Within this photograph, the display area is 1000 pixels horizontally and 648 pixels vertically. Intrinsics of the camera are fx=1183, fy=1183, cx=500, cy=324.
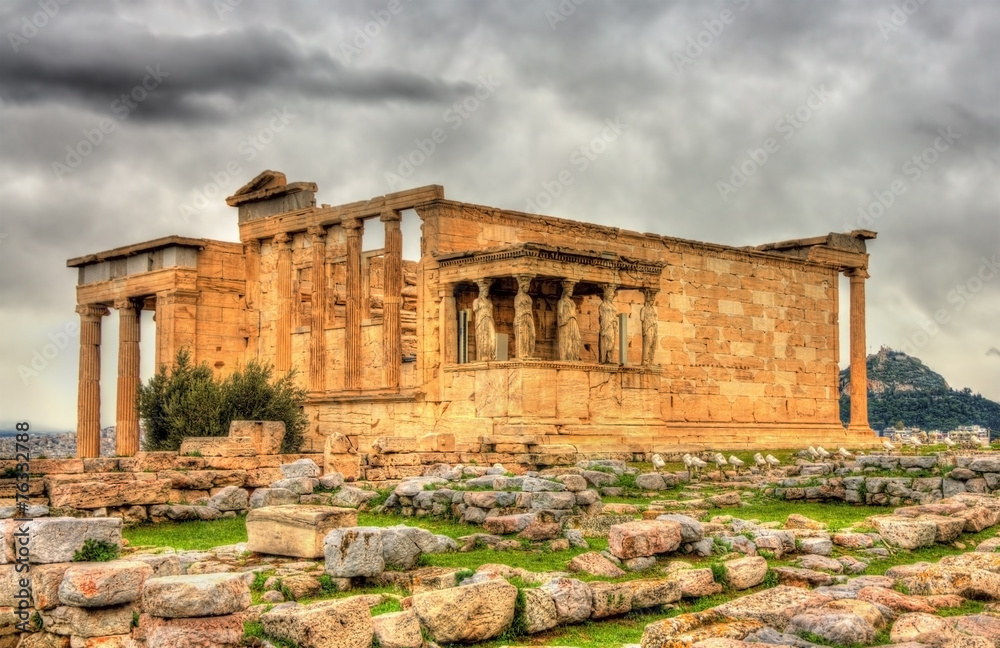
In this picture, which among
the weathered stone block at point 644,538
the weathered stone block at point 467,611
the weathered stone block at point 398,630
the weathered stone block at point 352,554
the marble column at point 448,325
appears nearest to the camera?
the weathered stone block at point 398,630

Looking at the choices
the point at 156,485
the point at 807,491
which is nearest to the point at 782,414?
the point at 807,491

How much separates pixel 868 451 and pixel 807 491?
13.3 metres

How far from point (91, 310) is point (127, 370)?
2371 mm

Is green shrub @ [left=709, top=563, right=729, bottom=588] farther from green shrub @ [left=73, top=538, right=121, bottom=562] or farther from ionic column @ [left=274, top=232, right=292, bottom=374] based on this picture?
A: ionic column @ [left=274, top=232, right=292, bottom=374]

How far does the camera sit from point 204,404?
1037 inches

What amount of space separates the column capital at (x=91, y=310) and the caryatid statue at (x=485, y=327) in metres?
12.4

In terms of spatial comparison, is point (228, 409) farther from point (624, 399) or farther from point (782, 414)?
point (782, 414)

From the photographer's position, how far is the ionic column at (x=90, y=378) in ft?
107

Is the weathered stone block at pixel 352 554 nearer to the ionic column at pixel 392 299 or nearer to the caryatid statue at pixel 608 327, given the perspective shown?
the caryatid statue at pixel 608 327

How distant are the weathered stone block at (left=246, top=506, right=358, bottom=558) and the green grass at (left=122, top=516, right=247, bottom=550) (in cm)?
142

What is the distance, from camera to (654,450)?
2650cm

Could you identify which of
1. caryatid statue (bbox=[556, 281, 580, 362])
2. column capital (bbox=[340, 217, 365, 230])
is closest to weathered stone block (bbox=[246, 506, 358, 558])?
caryatid statue (bbox=[556, 281, 580, 362])

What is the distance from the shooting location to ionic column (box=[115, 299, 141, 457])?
104 ft

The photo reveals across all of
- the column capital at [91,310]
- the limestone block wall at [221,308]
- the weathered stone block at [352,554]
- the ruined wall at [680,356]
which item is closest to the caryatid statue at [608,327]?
the ruined wall at [680,356]
